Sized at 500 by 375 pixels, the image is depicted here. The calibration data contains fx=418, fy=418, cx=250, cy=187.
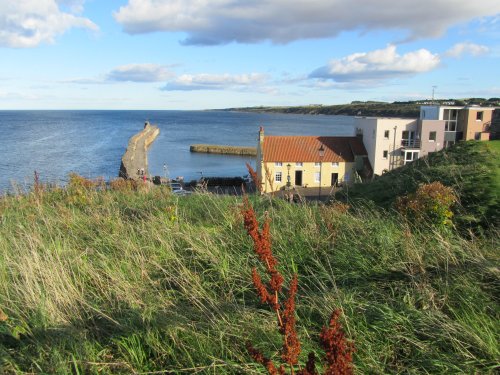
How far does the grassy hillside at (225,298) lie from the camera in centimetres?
285

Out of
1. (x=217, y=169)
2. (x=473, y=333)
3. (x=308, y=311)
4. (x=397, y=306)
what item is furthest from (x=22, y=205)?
(x=217, y=169)

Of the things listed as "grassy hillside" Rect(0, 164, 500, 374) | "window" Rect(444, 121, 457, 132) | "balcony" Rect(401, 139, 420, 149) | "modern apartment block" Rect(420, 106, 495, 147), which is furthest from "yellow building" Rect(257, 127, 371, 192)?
"grassy hillside" Rect(0, 164, 500, 374)

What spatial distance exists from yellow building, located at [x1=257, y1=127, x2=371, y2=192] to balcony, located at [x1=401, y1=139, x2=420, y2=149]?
522cm

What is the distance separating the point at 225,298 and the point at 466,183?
7.27 meters

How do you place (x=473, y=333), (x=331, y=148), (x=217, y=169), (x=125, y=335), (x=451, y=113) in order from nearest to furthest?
(x=473, y=333) → (x=125, y=335) → (x=331, y=148) → (x=451, y=113) → (x=217, y=169)

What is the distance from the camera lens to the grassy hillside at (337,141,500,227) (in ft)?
25.1

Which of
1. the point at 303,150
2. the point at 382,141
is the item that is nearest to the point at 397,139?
the point at 382,141

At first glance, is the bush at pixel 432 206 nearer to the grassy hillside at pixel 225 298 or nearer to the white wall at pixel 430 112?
the grassy hillside at pixel 225 298

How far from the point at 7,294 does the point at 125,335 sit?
4.19ft

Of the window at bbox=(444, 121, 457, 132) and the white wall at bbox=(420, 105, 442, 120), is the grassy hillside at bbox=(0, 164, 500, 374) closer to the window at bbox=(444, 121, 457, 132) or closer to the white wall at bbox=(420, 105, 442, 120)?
the white wall at bbox=(420, 105, 442, 120)

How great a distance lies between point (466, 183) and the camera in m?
8.98

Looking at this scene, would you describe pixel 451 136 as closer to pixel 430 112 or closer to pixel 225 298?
pixel 430 112

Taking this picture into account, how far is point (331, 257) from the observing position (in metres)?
4.29

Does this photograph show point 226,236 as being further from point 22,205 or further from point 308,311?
point 22,205
